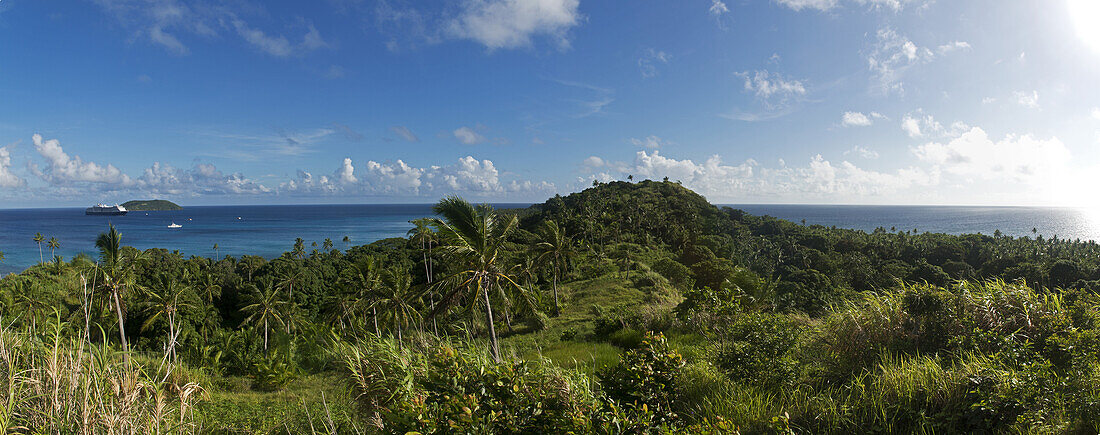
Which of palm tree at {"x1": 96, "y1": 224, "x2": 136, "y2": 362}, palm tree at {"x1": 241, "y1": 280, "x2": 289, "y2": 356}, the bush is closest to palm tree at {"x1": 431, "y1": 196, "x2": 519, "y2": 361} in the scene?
the bush

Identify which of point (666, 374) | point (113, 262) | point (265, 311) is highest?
point (666, 374)

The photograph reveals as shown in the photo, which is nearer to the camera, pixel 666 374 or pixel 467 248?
pixel 666 374

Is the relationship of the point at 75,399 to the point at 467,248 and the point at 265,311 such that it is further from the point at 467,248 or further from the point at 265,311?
the point at 265,311

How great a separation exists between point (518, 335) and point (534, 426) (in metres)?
24.0

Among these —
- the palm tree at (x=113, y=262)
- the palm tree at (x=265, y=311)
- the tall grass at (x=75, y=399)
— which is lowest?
the palm tree at (x=265, y=311)

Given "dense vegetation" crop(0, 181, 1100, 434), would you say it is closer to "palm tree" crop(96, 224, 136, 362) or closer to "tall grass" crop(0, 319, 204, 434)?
"tall grass" crop(0, 319, 204, 434)

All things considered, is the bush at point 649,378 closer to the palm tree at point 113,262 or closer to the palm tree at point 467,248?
the palm tree at point 467,248

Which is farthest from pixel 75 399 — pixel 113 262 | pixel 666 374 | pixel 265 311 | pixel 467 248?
pixel 265 311

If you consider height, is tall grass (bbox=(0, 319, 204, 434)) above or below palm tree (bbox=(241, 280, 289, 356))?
above

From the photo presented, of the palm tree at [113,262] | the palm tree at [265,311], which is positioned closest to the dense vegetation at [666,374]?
the palm tree at [113,262]

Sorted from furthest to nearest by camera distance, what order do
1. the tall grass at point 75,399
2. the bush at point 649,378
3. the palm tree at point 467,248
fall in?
the palm tree at point 467,248
the bush at point 649,378
the tall grass at point 75,399

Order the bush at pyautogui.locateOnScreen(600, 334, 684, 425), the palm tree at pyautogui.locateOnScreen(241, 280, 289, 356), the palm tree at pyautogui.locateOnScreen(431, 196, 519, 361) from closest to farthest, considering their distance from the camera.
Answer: the bush at pyautogui.locateOnScreen(600, 334, 684, 425) < the palm tree at pyautogui.locateOnScreen(431, 196, 519, 361) < the palm tree at pyautogui.locateOnScreen(241, 280, 289, 356)

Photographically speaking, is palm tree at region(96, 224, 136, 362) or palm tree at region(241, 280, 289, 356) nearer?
palm tree at region(96, 224, 136, 362)

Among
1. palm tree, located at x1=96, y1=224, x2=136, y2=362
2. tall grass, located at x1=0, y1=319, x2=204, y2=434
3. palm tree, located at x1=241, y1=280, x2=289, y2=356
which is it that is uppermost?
tall grass, located at x1=0, y1=319, x2=204, y2=434
